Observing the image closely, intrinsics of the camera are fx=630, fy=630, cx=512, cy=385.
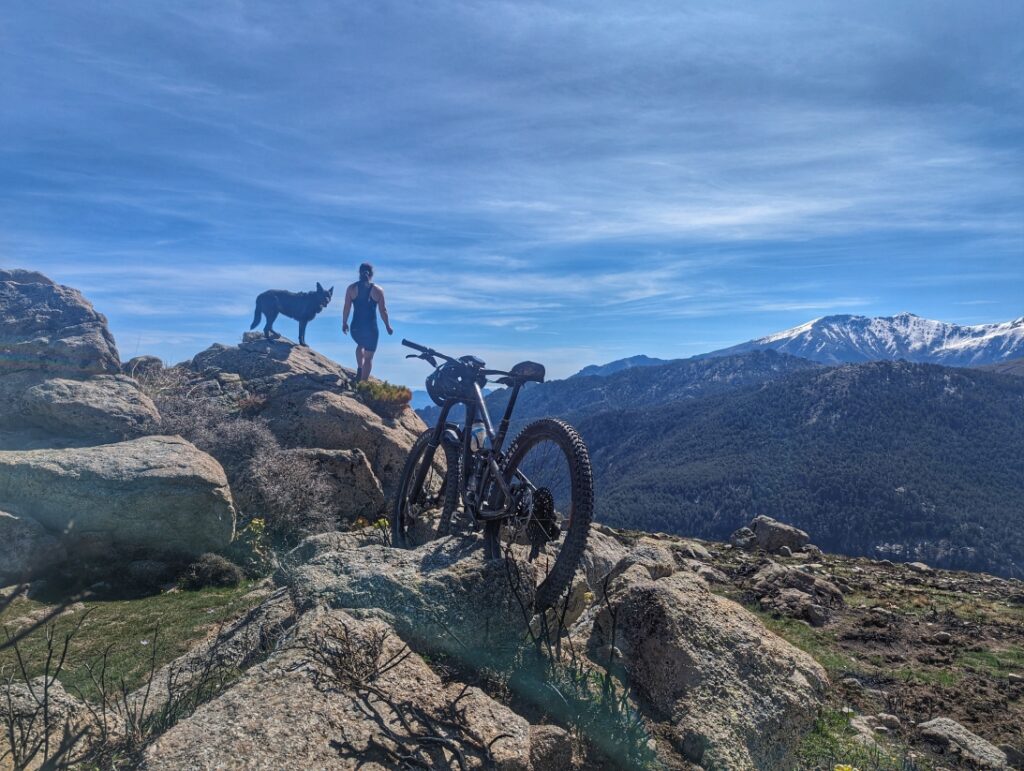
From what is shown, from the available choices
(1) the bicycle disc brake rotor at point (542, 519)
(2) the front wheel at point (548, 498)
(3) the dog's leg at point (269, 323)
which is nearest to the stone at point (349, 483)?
(2) the front wheel at point (548, 498)

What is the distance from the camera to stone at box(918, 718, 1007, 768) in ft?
18.1

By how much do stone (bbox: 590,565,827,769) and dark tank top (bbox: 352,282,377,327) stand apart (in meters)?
13.5

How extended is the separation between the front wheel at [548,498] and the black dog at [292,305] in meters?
17.1

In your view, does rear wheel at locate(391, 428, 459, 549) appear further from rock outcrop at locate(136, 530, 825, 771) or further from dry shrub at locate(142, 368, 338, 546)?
dry shrub at locate(142, 368, 338, 546)

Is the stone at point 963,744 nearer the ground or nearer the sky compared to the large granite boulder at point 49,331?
nearer the ground

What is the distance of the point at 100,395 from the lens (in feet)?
43.8

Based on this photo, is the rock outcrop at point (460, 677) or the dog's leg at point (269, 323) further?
the dog's leg at point (269, 323)

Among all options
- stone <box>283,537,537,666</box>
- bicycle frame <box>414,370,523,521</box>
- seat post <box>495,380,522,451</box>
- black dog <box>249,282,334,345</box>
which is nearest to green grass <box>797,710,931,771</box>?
stone <box>283,537,537,666</box>

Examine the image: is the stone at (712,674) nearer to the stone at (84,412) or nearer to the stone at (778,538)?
the stone at (84,412)

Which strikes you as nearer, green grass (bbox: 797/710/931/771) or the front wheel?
green grass (bbox: 797/710/931/771)

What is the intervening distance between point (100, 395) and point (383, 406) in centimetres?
665

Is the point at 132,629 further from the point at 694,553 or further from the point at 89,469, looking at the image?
the point at 694,553

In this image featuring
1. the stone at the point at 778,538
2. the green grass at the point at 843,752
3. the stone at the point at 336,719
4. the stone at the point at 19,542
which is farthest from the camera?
the stone at the point at 778,538

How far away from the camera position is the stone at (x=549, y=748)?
3.37 m
